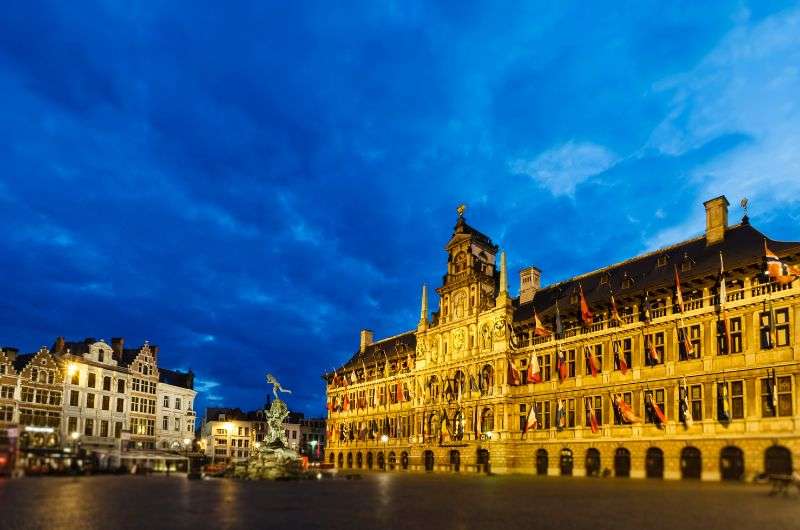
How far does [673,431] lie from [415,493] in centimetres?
2266

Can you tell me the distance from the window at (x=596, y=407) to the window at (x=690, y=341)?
775 cm

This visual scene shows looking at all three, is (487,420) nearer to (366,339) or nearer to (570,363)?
(570,363)

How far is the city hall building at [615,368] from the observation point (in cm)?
4019

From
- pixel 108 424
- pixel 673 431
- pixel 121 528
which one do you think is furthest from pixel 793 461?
pixel 108 424

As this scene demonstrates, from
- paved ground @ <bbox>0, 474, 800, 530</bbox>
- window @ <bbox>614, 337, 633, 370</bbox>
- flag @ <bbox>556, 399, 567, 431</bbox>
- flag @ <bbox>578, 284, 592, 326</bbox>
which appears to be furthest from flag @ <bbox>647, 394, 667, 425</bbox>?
paved ground @ <bbox>0, 474, 800, 530</bbox>

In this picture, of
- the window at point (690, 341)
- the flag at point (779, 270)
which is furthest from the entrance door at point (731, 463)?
the flag at point (779, 270)

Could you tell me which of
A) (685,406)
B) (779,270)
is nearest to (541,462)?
(685,406)

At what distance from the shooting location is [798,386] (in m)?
38.1

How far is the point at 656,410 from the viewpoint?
4425 cm

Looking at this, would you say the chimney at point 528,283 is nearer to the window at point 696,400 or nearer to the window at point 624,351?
the window at point 624,351

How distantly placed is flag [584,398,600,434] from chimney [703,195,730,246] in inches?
568

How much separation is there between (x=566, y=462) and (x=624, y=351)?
33.8ft

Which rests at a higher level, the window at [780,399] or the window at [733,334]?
the window at [733,334]

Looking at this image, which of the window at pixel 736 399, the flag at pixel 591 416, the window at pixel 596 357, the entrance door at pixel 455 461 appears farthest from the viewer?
the entrance door at pixel 455 461
